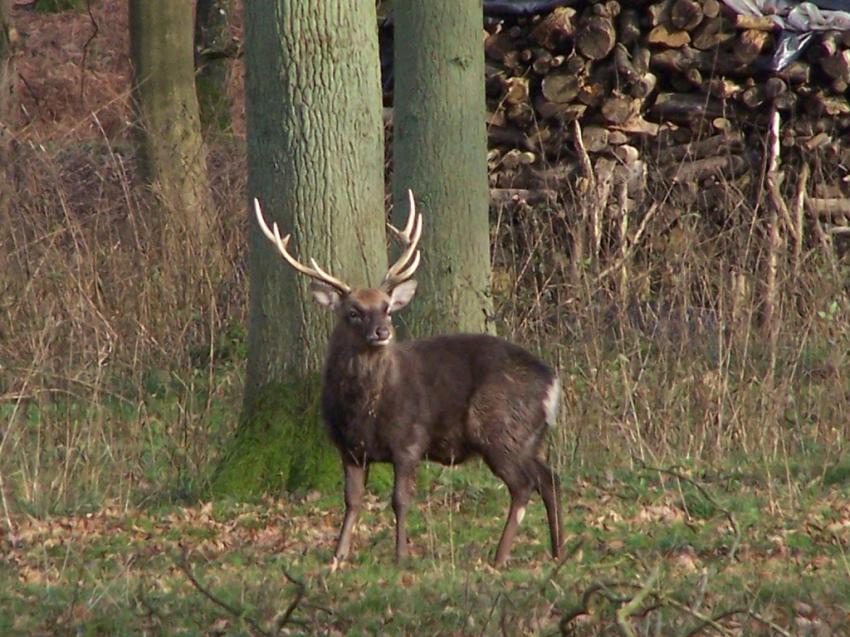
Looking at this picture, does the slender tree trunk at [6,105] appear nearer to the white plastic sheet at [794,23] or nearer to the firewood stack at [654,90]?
the firewood stack at [654,90]

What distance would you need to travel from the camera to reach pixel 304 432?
8805mm

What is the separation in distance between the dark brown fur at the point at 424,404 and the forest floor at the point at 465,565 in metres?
0.34

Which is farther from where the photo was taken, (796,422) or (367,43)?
(796,422)

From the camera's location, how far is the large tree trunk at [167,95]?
45.7 feet

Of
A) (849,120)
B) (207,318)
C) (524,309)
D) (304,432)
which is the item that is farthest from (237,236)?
(849,120)

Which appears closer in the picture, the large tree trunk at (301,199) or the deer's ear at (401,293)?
the deer's ear at (401,293)

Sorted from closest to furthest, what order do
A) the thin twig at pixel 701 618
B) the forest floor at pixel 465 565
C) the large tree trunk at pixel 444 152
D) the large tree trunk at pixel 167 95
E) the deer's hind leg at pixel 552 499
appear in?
the thin twig at pixel 701 618 < the forest floor at pixel 465 565 < the deer's hind leg at pixel 552 499 < the large tree trunk at pixel 444 152 < the large tree trunk at pixel 167 95

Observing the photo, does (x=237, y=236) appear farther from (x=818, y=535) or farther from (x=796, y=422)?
(x=818, y=535)

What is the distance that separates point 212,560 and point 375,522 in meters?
1.08

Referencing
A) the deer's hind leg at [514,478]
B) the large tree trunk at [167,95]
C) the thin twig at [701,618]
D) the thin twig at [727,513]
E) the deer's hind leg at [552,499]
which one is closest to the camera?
the thin twig at [701,618]

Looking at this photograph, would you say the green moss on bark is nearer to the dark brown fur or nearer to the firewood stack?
the dark brown fur

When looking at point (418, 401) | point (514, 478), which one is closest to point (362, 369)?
point (418, 401)

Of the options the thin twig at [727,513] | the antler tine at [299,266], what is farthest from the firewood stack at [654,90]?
the thin twig at [727,513]

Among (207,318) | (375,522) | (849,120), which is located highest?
(849,120)
